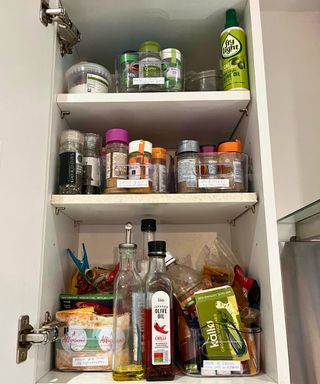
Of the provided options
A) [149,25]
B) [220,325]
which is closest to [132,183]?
[220,325]

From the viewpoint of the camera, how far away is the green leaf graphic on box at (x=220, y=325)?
730 millimetres

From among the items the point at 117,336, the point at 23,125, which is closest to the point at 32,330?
the point at 117,336

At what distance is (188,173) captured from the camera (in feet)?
2.73

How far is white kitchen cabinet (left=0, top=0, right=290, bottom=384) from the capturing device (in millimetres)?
660

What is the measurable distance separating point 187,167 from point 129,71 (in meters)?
0.30

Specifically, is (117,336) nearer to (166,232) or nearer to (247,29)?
(166,232)

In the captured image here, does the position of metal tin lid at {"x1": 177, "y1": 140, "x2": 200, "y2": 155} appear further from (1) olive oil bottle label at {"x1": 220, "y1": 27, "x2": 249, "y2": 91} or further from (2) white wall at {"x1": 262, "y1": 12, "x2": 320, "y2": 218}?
(2) white wall at {"x1": 262, "y1": 12, "x2": 320, "y2": 218}

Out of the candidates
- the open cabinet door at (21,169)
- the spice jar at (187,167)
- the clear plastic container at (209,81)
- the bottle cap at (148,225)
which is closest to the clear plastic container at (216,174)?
the spice jar at (187,167)

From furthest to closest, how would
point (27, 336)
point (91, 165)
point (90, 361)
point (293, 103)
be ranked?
point (293, 103) → point (91, 165) → point (90, 361) → point (27, 336)

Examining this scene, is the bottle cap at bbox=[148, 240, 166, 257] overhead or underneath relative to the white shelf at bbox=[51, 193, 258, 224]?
underneath

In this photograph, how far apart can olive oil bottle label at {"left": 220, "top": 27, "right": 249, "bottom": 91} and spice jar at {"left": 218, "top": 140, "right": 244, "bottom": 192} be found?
159 millimetres

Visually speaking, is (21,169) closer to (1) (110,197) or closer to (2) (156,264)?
(1) (110,197)

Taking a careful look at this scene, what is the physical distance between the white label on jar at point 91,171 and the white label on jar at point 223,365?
18.3 inches

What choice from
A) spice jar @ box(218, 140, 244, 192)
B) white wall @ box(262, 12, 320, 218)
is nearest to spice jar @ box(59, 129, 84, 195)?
spice jar @ box(218, 140, 244, 192)
